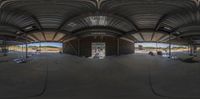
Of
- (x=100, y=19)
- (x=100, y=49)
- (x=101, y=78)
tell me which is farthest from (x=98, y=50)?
(x=101, y=78)

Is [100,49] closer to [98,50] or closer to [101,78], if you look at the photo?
[98,50]

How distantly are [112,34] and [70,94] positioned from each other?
24.4ft

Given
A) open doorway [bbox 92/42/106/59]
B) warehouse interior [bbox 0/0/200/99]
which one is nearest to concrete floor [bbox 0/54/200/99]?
warehouse interior [bbox 0/0/200/99]

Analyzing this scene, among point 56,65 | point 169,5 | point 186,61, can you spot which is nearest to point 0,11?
point 56,65

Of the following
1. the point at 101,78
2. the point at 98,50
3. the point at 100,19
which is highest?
the point at 100,19

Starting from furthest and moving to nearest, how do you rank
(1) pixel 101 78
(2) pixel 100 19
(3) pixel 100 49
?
1. (3) pixel 100 49
2. (2) pixel 100 19
3. (1) pixel 101 78

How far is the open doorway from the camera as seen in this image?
13234mm

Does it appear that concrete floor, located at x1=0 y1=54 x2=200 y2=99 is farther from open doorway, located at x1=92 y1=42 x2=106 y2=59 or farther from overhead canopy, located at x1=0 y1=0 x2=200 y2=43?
overhead canopy, located at x1=0 y1=0 x2=200 y2=43

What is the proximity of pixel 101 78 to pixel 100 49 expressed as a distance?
3.84m

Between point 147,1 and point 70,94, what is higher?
point 147,1

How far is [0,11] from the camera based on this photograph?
10219mm

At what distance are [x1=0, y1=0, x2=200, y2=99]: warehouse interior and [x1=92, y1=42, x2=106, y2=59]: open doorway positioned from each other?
81mm

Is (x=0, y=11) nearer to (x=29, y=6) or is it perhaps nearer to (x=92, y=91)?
(x=29, y=6)

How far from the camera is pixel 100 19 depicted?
12.7 meters
